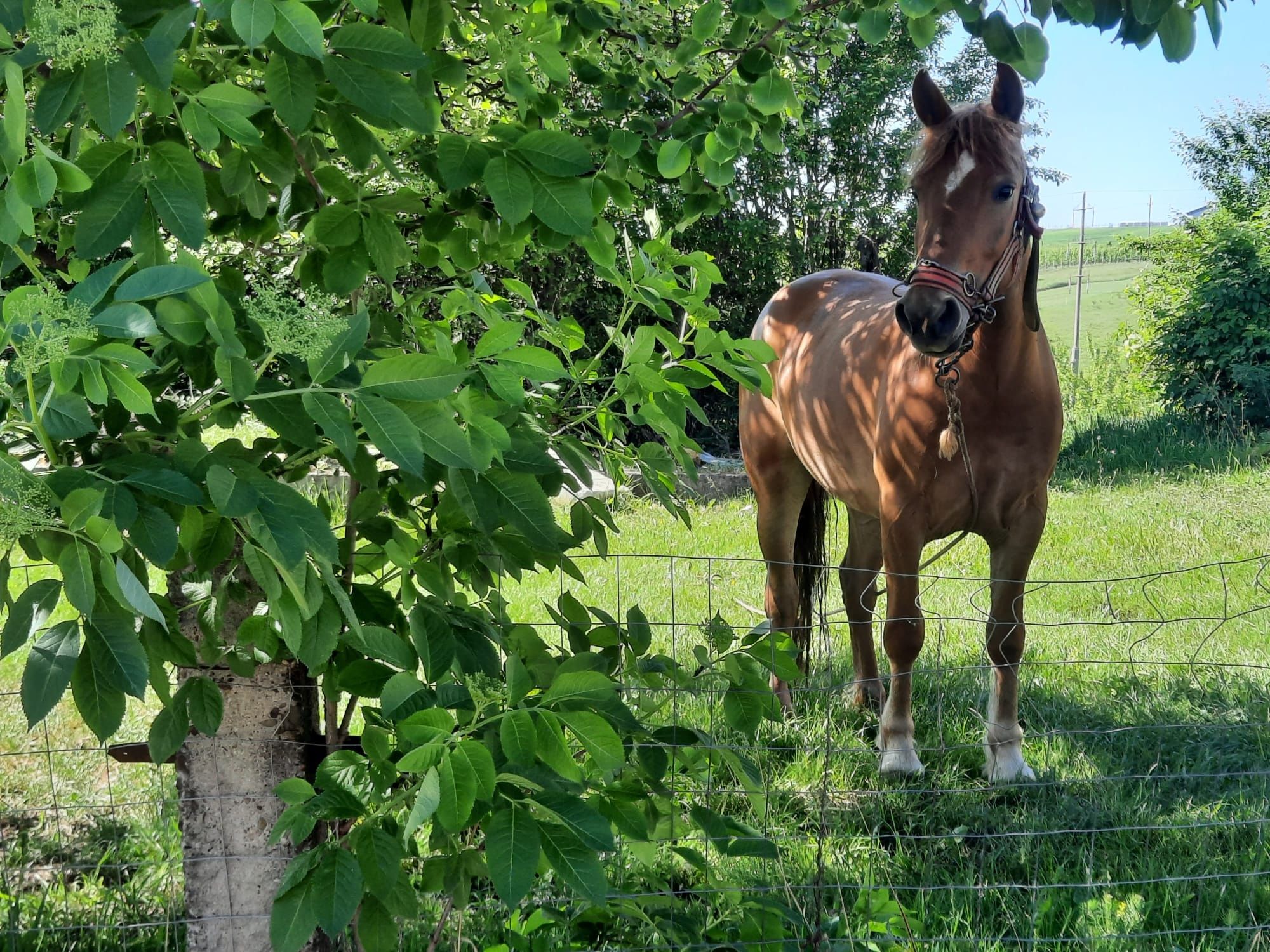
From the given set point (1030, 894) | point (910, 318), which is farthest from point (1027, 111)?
point (1030, 894)

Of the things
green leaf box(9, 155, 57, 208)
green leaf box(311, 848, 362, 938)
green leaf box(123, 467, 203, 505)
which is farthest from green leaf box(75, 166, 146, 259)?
green leaf box(311, 848, 362, 938)

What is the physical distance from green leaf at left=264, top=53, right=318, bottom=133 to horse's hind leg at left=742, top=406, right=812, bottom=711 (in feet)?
12.1

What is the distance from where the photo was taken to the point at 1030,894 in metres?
2.75

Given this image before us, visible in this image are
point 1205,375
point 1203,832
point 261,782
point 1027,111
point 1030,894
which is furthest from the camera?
point 1027,111

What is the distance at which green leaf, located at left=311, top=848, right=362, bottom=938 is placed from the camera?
1296 millimetres

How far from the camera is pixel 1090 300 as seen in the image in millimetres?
36844

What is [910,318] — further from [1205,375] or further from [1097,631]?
[1205,375]

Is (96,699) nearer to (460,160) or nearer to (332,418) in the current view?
(332,418)

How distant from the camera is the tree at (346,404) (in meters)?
1.10

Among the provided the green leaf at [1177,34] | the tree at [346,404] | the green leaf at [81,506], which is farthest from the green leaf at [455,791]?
the green leaf at [1177,34]

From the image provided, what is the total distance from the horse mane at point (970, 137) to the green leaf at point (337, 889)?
273cm

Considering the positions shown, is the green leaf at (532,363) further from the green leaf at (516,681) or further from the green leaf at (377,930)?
the green leaf at (377,930)

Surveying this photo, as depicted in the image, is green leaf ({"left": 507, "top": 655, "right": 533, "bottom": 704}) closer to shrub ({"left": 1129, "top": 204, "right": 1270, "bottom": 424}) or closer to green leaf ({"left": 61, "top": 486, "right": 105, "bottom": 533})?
green leaf ({"left": 61, "top": 486, "right": 105, "bottom": 533})

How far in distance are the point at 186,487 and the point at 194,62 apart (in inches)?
30.8
